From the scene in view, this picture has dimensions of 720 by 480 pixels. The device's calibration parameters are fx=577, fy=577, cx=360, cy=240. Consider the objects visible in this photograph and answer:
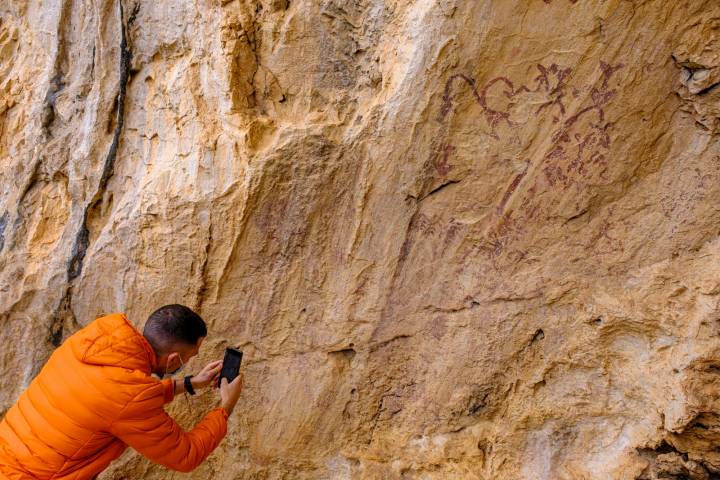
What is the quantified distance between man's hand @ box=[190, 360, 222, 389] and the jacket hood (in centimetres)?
38

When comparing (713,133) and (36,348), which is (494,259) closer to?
(713,133)

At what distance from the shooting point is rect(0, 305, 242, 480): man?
2.04 m

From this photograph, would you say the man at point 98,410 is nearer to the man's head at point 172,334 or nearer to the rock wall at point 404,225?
the man's head at point 172,334

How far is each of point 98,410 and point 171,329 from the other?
0.37m

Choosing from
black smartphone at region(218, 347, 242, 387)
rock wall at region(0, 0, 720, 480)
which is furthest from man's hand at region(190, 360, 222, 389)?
rock wall at region(0, 0, 720, 480)

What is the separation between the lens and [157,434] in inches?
83.2

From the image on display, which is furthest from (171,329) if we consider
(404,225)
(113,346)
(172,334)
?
(404,225)

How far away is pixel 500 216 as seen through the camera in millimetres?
2561

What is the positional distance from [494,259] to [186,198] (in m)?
1.46

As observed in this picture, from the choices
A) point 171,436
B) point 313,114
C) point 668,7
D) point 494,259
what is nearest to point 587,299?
point 494,259

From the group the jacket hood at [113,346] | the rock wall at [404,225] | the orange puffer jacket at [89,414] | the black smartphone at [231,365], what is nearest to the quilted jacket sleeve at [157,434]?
the orange puffer jacket at [89,414]

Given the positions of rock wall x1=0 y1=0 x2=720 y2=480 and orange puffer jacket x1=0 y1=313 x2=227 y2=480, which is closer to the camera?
orange puffer jacket x1=0 y1=313 x2=227 y2=480

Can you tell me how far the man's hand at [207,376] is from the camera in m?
2.57

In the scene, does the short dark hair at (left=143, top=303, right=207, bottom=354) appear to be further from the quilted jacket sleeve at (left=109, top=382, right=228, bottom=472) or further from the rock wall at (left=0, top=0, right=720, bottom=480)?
the rock wall at (left=0, top=0, right=720, bottom=480)
